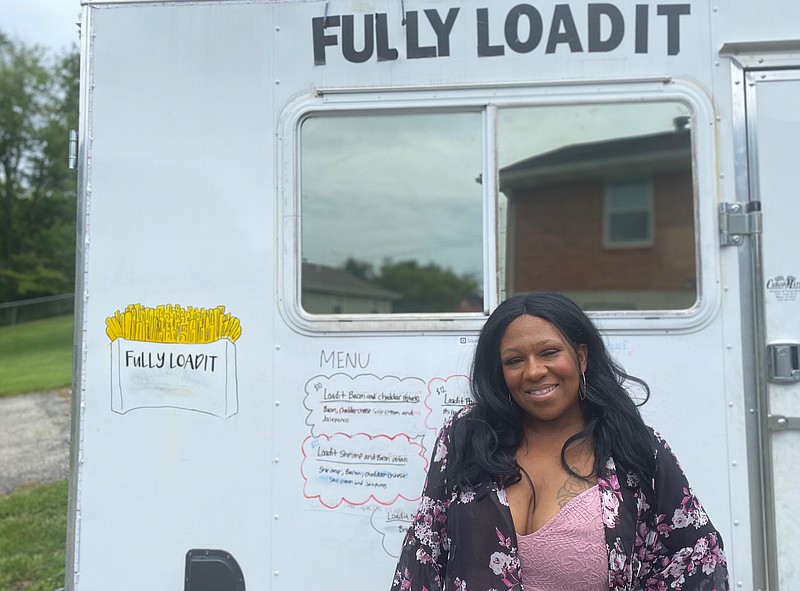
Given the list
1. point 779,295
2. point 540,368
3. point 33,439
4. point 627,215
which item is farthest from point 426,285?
point 540,368

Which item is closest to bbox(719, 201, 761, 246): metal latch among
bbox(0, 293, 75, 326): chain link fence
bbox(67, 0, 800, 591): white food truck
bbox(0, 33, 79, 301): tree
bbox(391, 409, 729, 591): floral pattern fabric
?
bbox(67, 0, 800, 591): white food truck

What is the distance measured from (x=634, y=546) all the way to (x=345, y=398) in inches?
40.5

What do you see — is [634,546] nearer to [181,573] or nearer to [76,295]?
[181,573]

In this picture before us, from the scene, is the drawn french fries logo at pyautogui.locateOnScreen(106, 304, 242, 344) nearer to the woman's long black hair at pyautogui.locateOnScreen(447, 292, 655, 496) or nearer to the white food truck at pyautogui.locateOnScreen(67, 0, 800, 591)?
→ the white food truck at pyautogui.locateOnScreen(67, 0, 800, 591)

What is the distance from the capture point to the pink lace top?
4.88 ft

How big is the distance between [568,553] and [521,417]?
34cm

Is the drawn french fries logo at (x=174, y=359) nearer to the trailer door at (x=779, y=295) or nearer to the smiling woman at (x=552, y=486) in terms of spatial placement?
the smiling woman at (x=552, y=486)

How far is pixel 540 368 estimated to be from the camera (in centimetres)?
Result: 159

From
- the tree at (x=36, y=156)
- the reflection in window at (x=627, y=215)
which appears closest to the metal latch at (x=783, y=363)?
the reflection in window at (x=627, y=215)

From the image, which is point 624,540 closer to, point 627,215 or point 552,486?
point 552,486

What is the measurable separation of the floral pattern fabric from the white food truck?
2.00ft

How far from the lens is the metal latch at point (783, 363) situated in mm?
2137

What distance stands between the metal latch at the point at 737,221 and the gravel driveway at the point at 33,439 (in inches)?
224

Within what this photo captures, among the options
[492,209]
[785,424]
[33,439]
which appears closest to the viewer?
[785,424]
